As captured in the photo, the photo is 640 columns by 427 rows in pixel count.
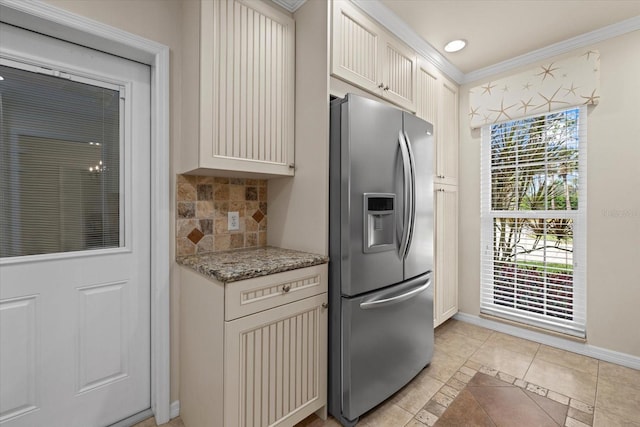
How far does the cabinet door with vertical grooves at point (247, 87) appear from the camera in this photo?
142 centimetres

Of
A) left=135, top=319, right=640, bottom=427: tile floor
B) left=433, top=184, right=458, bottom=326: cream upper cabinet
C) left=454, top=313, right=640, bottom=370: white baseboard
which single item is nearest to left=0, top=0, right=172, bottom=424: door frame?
left=135, top=319, right=640, bottom=427: tile floor

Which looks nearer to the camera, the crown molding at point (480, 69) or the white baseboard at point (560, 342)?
the crown molding at point (480, 69)

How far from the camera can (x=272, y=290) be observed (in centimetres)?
135

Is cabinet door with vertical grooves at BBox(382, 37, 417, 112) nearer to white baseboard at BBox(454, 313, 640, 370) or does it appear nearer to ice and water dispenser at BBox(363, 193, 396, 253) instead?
ice and water dispenser at BBox(363, 193, 396, 253)

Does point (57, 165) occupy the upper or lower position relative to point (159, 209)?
upper

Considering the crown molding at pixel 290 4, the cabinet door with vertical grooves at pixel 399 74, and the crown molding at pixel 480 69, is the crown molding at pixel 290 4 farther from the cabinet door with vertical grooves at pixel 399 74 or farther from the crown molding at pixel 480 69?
the cabinet door with vertical grooves at pixel 399 74

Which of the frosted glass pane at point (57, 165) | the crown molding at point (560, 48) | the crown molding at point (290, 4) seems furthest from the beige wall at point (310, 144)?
the crown molding at point (560, 48)

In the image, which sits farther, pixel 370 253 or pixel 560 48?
pixel 560 48

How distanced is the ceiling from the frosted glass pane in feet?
6.11

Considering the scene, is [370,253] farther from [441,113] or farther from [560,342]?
[560,342]

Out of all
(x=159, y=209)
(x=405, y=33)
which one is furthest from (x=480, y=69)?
(x=159, y=209)

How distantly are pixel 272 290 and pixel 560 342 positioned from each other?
260 cm

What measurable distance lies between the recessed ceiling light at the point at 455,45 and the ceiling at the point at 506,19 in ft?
0.12

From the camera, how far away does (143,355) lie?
1627 millimetres
